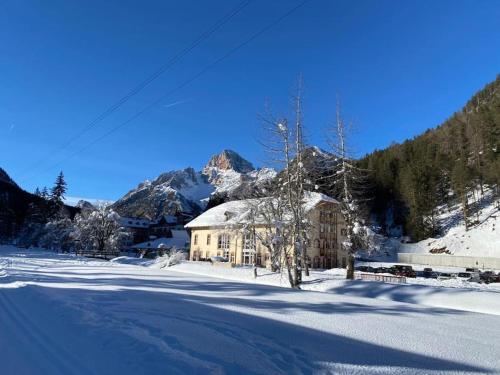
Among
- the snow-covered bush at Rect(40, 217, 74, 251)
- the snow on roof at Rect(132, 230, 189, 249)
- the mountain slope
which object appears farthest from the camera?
the mountain slope

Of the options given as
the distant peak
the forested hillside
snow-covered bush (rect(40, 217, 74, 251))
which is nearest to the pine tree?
snow-covered bush (rect(40, 217, 74, 251))

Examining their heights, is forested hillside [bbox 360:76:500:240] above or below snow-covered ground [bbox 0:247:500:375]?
above

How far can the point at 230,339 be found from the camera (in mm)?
6949

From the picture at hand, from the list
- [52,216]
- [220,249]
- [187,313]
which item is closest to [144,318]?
[187,313]

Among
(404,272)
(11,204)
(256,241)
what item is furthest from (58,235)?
(404,272)

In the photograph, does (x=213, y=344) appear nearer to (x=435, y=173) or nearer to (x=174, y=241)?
(x=435, y=173)

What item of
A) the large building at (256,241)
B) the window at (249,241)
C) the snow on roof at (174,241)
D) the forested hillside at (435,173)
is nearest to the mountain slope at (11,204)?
the snow on roof at (174,241)

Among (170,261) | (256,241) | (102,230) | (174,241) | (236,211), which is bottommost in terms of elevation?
(170,261)

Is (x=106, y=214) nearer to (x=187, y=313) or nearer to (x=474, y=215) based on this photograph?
(x=187, y=313)

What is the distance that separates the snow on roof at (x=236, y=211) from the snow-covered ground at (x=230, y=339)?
19324 mm

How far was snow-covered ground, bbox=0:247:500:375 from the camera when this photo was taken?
5.65m

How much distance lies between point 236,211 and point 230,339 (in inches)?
1386

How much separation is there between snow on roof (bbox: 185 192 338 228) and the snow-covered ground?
1932 cm

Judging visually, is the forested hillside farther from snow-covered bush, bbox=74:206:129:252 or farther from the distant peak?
the distant peak
